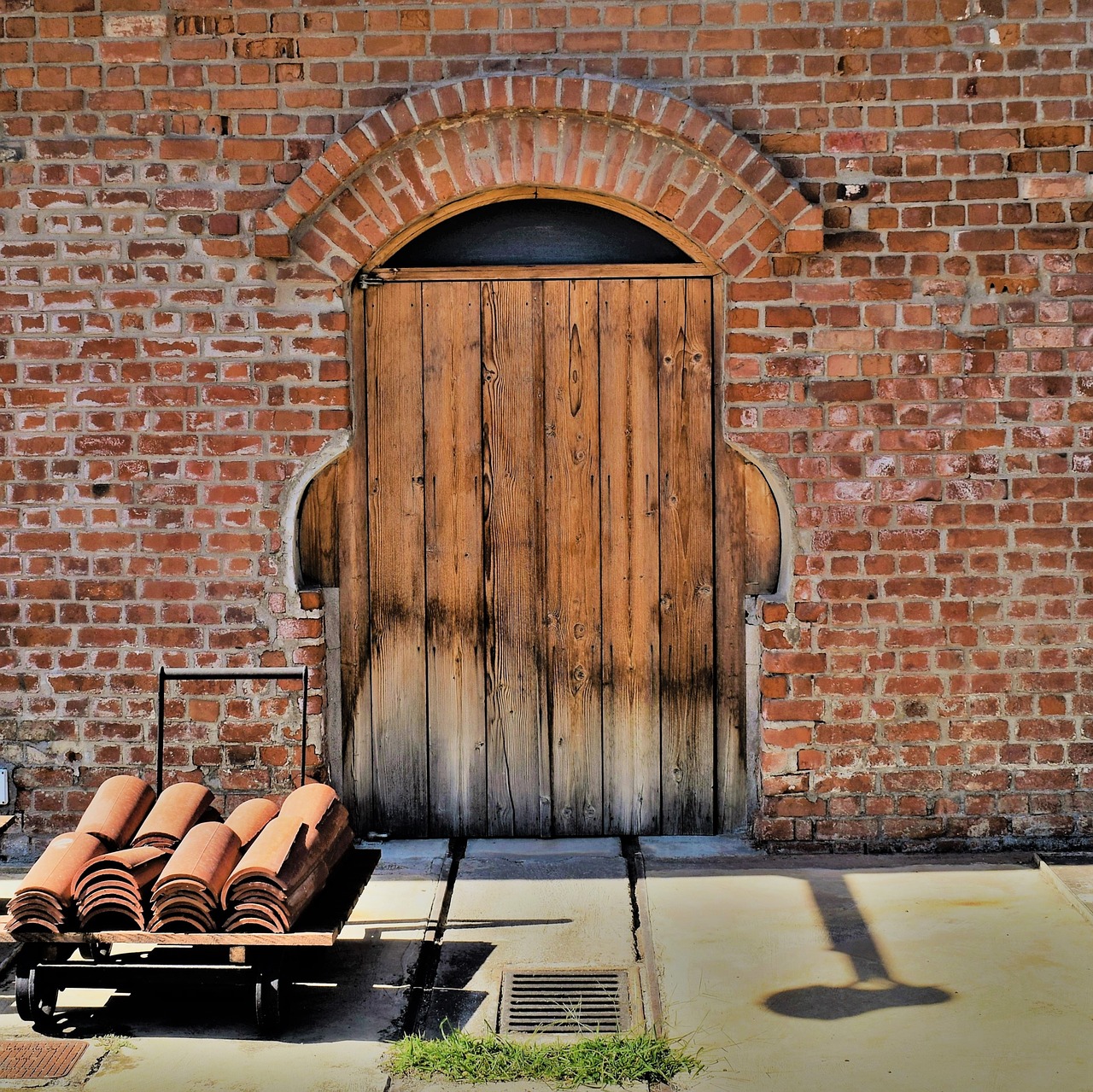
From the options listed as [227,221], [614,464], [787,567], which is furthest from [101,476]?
[787,567]

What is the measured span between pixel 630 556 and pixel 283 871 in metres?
2.00

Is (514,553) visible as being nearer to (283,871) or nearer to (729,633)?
(729,633)

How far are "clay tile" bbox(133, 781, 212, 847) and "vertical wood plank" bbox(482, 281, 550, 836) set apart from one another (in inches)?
54.2

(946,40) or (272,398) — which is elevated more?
(946,40)

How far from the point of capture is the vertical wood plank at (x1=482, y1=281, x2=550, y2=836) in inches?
181

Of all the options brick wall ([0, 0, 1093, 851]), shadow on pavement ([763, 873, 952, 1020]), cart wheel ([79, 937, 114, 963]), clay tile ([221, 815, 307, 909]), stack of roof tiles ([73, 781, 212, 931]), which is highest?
brick wall ([0, 0, 1093, 851])

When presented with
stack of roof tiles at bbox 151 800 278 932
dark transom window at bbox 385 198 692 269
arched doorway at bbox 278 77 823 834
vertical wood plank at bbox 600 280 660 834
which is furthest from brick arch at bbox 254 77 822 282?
stack of roof tiles at bbox 151 800 278 932

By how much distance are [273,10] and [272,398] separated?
1475mm

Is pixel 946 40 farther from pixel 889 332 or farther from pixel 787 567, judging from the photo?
pixel 787 567

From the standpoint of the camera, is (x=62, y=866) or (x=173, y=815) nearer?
(x=62, y=866)

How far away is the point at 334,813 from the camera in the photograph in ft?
12.0

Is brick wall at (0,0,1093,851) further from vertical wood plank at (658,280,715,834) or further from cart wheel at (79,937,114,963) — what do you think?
cart wheel at (79,937,114,963)

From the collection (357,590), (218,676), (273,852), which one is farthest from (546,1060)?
(357,590)

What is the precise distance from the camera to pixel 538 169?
4.34m
